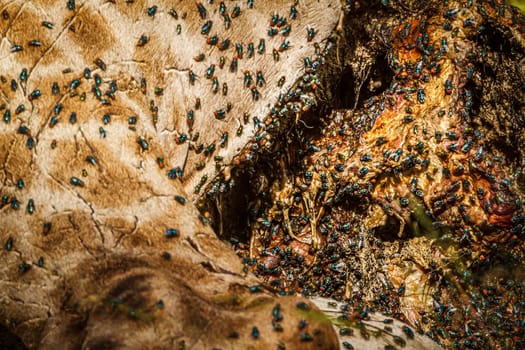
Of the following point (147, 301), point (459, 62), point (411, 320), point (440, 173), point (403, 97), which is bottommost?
point (411, 320)

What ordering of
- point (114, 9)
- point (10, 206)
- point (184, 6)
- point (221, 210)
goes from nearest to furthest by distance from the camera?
point (10, 206), point (114, 9), point (184, 6), point (221, 210)

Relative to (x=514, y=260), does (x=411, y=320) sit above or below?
below

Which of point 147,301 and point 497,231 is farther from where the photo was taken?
point 497,231

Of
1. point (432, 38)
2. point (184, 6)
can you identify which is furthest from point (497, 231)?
point (184, 6)

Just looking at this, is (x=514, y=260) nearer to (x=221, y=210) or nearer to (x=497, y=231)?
(x=497, y=231)

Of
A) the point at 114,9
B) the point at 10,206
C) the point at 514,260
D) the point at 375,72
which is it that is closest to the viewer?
the point at 10,206

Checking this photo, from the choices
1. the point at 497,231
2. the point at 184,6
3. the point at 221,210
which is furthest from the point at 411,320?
the point at 184,6
